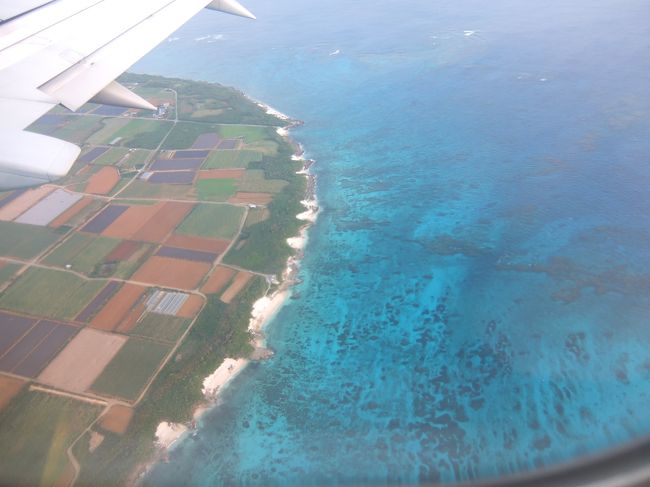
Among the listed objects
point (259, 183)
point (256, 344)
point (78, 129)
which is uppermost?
point (78, 129)

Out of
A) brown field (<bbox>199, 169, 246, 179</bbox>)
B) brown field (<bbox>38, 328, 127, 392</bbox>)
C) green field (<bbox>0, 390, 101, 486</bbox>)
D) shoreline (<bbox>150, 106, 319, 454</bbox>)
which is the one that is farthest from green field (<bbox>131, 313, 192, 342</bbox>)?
brown field (<bbox>199, 169, 246, 179</bbox>)

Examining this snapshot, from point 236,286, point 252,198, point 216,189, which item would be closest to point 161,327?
point 236,286

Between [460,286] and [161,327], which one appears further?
[460,286]

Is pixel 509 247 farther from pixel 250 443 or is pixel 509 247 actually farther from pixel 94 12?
pixel 94 12

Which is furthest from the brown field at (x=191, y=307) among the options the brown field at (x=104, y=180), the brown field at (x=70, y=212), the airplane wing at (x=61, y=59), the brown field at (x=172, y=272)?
the brown field at (x=104, y=180)

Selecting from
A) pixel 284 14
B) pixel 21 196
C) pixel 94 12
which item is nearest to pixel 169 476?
pixel 94 12

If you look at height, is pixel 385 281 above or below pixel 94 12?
below

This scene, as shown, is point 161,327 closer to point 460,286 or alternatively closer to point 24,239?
point 24,239
